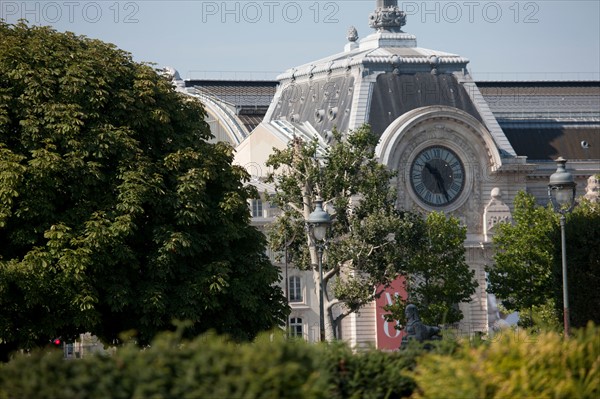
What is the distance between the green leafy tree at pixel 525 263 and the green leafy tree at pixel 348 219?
19.6 feet

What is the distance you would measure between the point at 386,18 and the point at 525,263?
41190 mm

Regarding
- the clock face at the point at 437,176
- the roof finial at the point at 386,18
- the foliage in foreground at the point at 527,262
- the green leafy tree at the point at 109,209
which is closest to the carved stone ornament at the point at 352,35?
the roof finial at the point at 386,18

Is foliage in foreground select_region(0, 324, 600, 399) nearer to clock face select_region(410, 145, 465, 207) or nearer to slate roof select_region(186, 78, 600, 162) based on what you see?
slate roof select_region(186, 78, 600, 162)

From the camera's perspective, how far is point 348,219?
273ft

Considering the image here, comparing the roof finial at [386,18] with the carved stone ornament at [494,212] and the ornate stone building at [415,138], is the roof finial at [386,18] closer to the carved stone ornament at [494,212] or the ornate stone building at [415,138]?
the ornate stone building at [415,138]

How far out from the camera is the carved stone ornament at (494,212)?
385 feet

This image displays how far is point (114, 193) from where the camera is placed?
172 ft

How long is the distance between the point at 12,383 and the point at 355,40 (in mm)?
112641

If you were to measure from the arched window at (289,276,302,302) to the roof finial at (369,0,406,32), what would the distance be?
80.3 feet

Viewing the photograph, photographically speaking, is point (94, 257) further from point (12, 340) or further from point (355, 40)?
point (355, 40)

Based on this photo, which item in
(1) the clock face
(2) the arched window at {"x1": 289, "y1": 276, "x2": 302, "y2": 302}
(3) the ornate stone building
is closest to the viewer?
(2) the arched window at {"x1": 289, "y1": 276, "x2": 302, "y2": 302}

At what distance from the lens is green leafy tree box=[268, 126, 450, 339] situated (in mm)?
81125

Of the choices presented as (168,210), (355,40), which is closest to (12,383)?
(168,210)

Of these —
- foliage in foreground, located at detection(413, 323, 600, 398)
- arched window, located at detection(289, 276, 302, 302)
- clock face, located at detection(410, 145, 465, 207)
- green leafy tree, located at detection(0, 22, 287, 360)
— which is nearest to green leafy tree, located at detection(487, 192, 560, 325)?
arched window, located at detection(289, 276, 302, 302)
